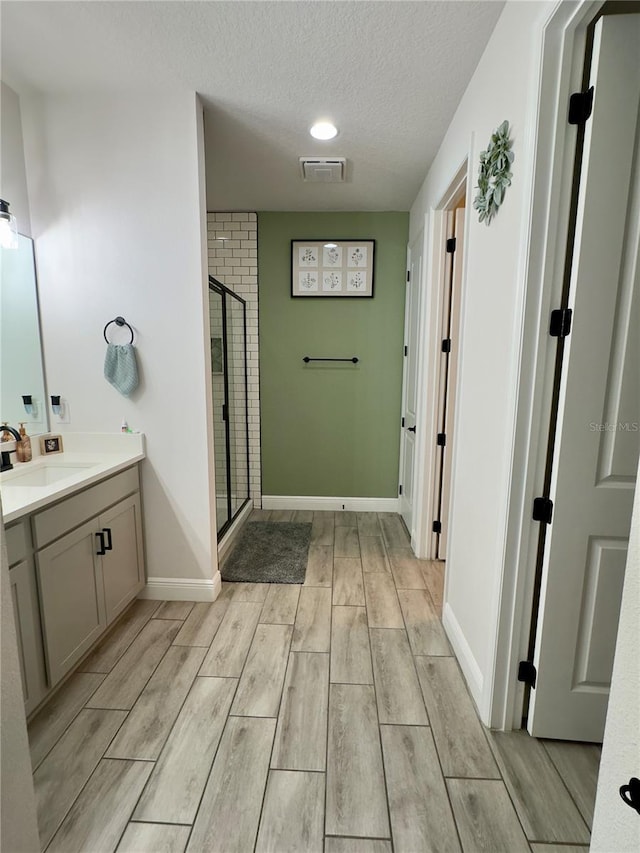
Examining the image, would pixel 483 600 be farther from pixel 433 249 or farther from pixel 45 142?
pixel 45 142

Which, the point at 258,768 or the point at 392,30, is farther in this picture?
the point at 392,30

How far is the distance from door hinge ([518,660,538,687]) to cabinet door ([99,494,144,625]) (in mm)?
1896

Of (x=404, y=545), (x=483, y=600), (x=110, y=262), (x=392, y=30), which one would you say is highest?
(x=392, y=30)

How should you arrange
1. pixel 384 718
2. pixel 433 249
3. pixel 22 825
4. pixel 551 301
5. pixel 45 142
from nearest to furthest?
pixel 22 825, pixel 551 301, pixel 384 718, pixel 45 142, pixel 433 249

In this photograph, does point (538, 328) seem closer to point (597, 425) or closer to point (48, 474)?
point (597, 425)

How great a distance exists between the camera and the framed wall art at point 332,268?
3689 mm

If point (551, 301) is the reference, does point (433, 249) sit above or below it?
above

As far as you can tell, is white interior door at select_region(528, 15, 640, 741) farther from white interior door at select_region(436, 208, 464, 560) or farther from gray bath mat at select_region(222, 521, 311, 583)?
gray bath mat at select_region(222, 521, 311, 583)

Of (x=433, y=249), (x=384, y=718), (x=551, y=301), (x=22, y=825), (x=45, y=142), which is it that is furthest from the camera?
(x=433, y=249)

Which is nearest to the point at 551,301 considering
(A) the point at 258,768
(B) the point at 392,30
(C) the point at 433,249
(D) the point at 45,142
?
(B) the point at 392,30

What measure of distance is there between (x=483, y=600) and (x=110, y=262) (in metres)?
2.51

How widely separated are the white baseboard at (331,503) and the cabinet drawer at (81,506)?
1.82 metres

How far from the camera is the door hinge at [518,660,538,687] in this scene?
1545 mm

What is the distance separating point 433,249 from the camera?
2.78 m
